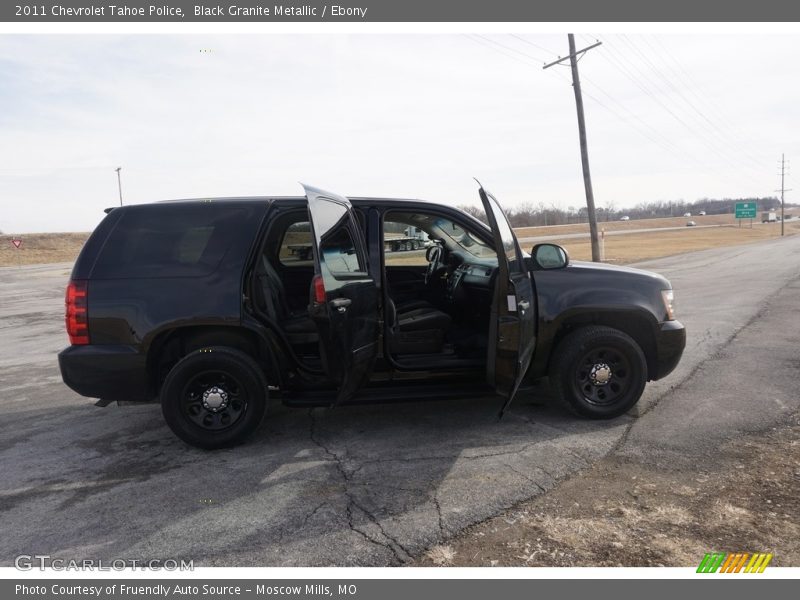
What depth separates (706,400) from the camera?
17.7 ft

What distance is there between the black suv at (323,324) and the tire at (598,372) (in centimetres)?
1

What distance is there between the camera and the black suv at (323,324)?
429cm

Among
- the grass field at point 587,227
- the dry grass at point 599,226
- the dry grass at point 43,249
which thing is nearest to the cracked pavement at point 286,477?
the dry grass at point 43,249

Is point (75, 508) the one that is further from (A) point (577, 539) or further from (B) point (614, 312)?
(B) point (614, 312)

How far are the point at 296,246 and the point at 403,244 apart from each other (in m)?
1.06

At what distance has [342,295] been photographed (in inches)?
158

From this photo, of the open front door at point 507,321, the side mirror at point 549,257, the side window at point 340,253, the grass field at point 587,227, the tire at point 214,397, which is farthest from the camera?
the grass field at point 587,227

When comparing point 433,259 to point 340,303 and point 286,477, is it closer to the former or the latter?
point 340,303

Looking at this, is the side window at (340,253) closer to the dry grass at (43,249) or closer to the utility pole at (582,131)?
the utility pole at (582,131)

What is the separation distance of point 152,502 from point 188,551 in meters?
0.73

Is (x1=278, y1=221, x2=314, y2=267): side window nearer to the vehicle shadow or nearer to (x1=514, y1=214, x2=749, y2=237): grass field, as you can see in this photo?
the vehicle shadow

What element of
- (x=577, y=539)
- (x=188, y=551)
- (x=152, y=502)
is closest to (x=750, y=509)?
(x=577, y=539)

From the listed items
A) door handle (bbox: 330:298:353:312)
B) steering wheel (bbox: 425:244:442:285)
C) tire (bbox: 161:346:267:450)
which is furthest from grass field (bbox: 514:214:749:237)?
door handle (bbox: 330:298:353:312)

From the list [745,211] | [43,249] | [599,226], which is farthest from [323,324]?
[599,226]
